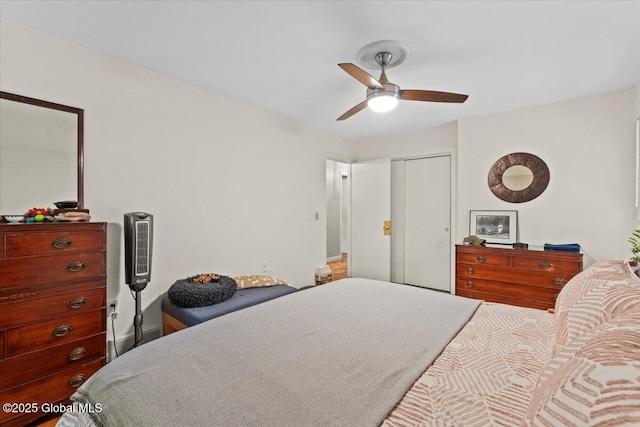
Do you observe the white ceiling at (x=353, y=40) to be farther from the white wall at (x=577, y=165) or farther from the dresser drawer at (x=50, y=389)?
the dresser drawer at (x=50, y=389)

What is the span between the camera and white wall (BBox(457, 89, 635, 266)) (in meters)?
2.92

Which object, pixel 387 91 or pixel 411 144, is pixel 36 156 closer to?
pixel 387 91

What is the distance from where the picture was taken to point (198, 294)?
2.35m

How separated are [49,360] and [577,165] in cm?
486

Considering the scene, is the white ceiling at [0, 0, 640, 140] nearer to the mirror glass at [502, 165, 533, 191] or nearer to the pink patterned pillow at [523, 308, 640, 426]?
the mirror glass at [502, 165, 533, 191]

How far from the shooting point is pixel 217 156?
3150 mm

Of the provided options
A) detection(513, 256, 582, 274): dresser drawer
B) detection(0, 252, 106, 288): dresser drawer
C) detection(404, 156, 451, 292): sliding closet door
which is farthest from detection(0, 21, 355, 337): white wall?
detection(513, 256, 582, 274): dresser drawer

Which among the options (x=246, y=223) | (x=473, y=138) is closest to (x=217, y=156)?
(x=246, y=223)

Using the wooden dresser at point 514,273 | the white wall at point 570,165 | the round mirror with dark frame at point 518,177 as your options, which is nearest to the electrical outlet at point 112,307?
the wooden dresser at point 514,273

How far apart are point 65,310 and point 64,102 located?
1.52 meters

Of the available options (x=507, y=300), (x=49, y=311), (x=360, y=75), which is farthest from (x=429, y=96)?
(x=49, y=311)

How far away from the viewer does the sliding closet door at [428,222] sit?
4.29 m

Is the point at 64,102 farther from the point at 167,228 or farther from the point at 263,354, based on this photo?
the point at 263,354

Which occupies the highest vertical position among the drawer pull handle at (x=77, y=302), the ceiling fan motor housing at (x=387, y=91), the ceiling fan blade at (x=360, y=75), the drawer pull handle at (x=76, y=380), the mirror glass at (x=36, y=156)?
the ceiling fan blade at (x=360, y=75)
